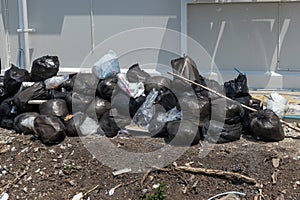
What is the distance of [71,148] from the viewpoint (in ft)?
14.4

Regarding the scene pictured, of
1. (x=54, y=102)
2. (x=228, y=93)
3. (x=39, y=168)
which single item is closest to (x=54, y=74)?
(x=54, y=102)

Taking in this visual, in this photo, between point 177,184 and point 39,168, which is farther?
point 39,168

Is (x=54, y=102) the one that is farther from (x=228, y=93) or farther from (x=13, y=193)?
(x=228, y=93)

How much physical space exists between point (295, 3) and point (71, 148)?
3.33m

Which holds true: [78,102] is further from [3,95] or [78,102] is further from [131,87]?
[3,95]

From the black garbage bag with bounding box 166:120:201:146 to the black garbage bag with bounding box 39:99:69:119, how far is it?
1161 mm

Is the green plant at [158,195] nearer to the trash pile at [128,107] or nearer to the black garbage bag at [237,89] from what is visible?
the trash pile at [128,107]

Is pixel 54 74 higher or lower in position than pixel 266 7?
lower

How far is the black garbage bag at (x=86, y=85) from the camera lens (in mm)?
4941

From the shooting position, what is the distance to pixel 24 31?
6660 mm

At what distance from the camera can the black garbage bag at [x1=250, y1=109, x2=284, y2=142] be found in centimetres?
437

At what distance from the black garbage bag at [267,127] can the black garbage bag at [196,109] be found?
17.3 inches

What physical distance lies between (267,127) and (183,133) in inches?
30.5

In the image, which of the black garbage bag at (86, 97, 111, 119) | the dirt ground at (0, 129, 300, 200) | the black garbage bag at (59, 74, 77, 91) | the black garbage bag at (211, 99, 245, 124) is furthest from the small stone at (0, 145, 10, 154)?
the black garbage bag at (211, 99, 245, 124)
